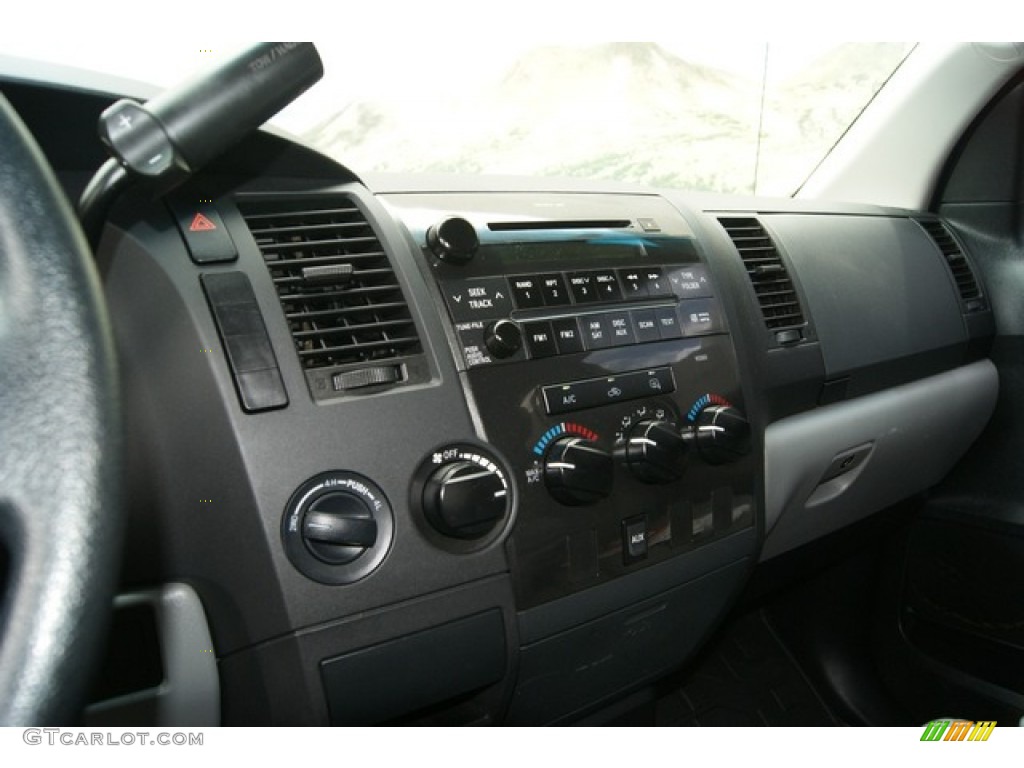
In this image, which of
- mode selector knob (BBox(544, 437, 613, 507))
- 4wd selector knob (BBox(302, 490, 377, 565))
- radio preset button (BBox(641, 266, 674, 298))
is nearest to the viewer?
4wd selector knob (BBox(302, 490, 377, 565))

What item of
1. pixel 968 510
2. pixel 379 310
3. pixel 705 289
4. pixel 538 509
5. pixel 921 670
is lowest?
pixel 921 670

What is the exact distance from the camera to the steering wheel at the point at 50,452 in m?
0.44

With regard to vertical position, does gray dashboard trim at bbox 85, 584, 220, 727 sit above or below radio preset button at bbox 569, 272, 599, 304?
below

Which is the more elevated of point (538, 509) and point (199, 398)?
point (199, 398)

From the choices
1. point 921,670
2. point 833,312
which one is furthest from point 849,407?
point 921,670

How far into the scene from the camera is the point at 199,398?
84cm

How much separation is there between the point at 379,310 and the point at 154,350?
23 centimetres

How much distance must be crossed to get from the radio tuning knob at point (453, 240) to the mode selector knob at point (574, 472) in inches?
9.6

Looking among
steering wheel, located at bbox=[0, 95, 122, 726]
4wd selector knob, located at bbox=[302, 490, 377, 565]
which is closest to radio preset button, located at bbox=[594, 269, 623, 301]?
4wd selector knob, located at bbox=[302, 490, 377, 565]

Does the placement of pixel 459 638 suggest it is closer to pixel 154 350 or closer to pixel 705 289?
pixel 154 350

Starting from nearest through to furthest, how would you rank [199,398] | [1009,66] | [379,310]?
[199,398] → [379,310] → [1009,66]

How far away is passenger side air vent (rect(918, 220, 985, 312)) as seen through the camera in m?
1.94

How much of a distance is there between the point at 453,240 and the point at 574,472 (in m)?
0.30

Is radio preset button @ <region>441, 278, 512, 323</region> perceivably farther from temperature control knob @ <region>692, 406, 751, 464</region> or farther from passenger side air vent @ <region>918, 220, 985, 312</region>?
passenger side air vent @ <region>918, 220, 985, 312</region>
